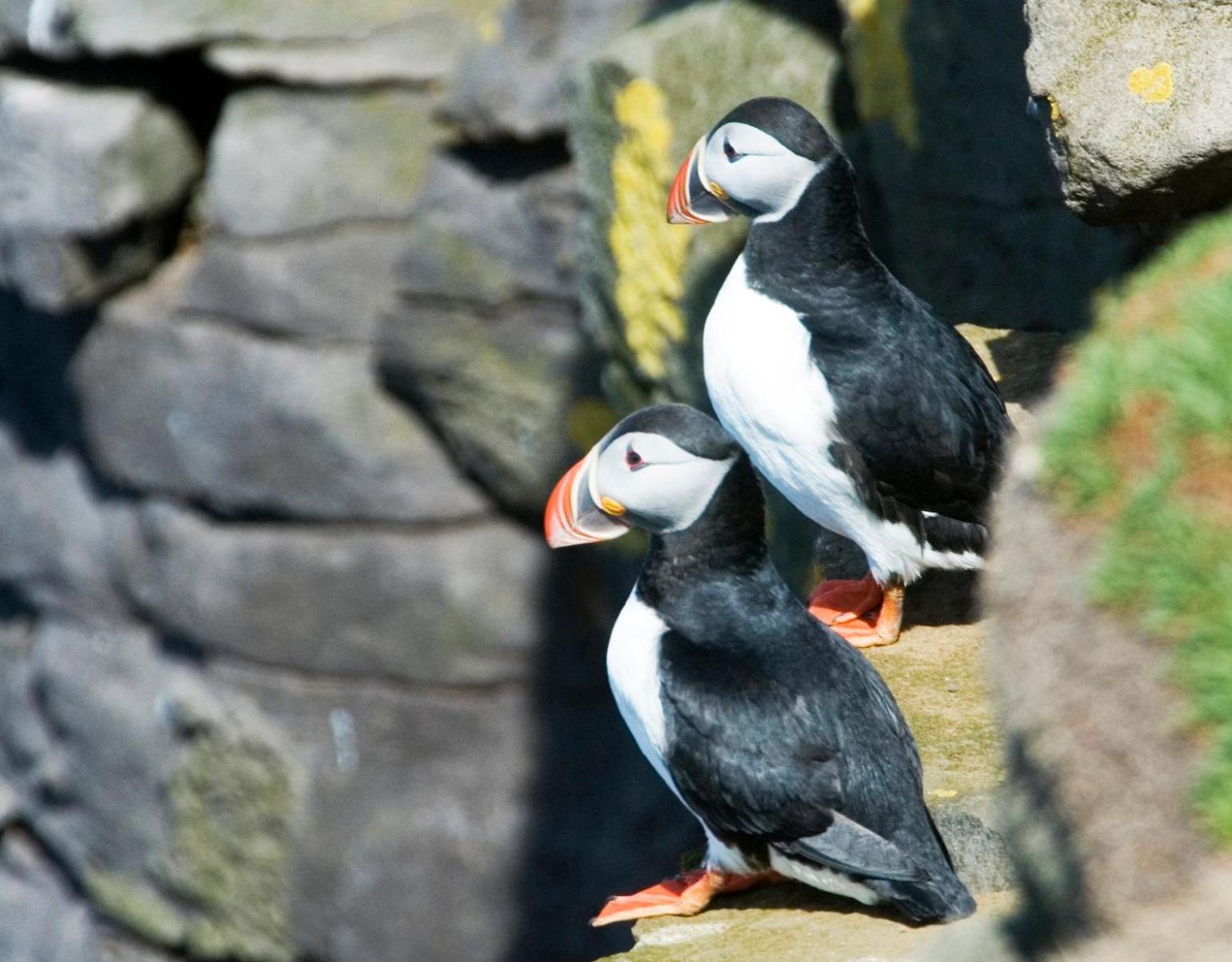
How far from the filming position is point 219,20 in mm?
6523

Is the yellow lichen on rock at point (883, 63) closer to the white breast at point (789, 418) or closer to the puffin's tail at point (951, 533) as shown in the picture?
the white breast at point (789, 418)

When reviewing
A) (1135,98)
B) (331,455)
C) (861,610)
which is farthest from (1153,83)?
(331,455)

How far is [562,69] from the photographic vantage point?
5.95 metres

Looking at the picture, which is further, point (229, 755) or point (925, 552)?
point (229, 755)

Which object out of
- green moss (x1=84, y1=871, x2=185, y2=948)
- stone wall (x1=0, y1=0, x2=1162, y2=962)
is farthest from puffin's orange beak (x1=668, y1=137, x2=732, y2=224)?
green moss (x1=84, y1=871, x2=185, y2=948)

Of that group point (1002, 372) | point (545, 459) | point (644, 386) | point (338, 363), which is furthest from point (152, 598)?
point (1002, 372)

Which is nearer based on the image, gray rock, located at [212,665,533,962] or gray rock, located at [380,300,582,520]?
gray rock, located at [380,300,582,520]

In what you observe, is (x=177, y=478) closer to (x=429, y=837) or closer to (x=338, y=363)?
(x=338, y=363)

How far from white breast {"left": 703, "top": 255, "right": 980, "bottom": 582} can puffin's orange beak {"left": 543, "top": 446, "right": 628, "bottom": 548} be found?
37cm

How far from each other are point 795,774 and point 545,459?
3832 millimetres

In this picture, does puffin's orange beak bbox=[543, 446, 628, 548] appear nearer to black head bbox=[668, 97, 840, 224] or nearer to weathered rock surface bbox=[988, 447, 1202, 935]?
black head bbox=[668, 97, 840, 224]

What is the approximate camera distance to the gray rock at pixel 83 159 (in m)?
6.59

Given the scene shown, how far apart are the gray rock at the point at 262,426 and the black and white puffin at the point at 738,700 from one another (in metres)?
3.68

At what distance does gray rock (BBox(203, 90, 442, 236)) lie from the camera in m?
6.46
